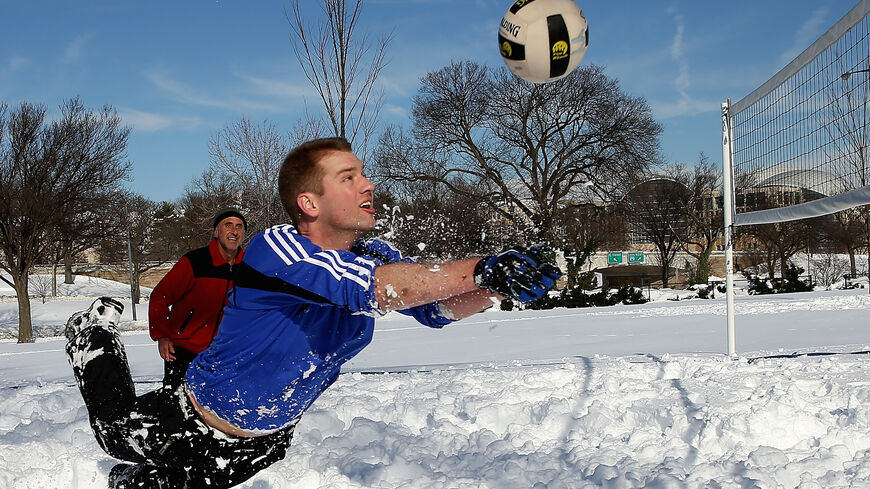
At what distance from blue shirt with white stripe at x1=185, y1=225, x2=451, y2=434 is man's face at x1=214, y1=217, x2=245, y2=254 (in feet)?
8.47

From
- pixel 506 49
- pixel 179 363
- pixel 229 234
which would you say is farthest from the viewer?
pixel 229 234

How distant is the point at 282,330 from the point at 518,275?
0.82 metres

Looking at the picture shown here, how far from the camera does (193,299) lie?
4.82 metres

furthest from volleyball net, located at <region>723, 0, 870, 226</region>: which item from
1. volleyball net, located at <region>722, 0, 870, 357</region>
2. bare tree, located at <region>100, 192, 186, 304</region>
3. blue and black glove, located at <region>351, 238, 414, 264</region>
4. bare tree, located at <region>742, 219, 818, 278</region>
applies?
bare tree, located at <region>100, 192, 186, 304</region>

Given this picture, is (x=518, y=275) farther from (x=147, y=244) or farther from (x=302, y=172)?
(x=147, y=244)

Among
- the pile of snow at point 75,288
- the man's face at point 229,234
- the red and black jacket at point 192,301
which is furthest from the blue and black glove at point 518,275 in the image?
the pile of snow at point 75,288

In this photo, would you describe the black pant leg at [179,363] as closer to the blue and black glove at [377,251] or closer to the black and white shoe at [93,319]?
the black and white shoe at [93,319]

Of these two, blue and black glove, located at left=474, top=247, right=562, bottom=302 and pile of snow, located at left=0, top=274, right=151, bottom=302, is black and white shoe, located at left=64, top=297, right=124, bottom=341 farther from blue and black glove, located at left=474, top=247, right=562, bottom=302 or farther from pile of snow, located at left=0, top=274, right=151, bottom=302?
pile of snow, located at left=0, top=274, right=151, bottom=302

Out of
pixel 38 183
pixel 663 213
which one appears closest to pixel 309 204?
pixel 38 183

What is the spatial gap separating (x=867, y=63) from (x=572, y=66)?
2.25 m

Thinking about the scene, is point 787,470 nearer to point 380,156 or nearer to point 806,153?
point 806,153

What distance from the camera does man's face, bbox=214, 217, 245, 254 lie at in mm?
5059

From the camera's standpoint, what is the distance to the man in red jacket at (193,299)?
4.60m

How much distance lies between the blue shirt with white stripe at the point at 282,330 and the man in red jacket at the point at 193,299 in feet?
7.04
